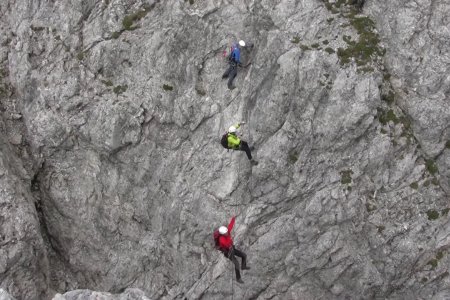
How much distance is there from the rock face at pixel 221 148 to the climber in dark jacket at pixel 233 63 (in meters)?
0.70

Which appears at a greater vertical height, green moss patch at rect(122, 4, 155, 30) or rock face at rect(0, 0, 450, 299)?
green moss patch at rect(122, 4, 155, 30)

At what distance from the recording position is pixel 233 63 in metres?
27.8

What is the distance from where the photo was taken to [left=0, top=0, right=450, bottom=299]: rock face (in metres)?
25.9

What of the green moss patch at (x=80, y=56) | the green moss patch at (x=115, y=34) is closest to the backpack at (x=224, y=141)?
the green moss patch at (x=115, y=34)

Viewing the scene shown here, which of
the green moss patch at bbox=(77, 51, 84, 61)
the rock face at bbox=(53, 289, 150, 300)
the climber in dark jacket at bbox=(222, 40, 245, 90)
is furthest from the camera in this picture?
the green moss patch at bbox=(77, 51, 84, 61)

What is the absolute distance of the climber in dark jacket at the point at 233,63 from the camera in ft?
90.3

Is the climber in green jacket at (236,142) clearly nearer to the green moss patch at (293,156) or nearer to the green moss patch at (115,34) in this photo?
the green moss patch at (293,156)

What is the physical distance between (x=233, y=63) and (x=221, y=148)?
215 inches

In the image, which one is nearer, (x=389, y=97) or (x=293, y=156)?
(x=389, y=97)

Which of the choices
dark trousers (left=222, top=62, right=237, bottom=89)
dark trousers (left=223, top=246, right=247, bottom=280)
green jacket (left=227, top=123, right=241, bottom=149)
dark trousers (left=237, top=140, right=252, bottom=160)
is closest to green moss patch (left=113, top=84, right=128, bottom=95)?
dark trousers (left=222, top=62, right=237, bottom=89)

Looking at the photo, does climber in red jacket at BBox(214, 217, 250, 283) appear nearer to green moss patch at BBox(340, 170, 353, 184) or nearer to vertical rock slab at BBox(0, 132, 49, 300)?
green moss patch at BBox(340, 170, 353, 184)

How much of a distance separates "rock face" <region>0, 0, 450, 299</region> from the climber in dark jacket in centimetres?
70

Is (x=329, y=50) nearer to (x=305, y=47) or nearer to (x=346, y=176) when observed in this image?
(x=305, y=47)

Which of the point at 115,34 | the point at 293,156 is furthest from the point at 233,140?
the point at 115,34
